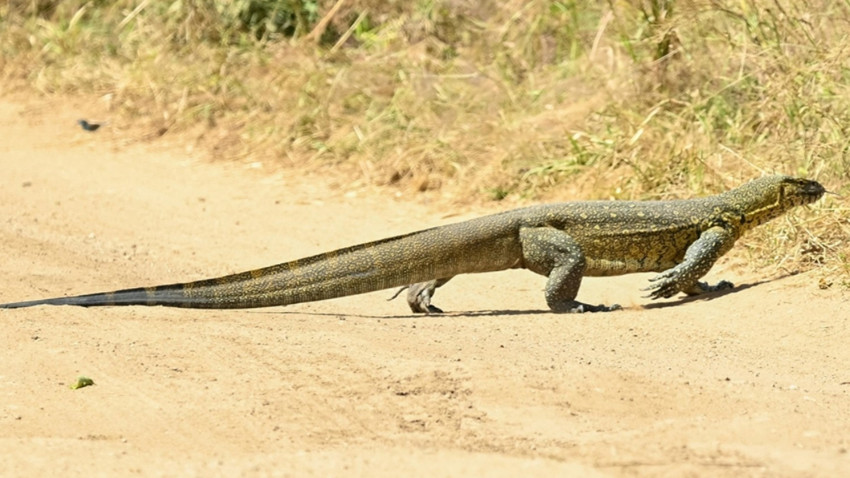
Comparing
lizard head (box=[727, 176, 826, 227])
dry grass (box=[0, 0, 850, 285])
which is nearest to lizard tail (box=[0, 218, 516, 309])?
lizard head (box=[727, 176, 826, 227])

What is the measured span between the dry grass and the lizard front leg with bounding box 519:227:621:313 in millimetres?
1440

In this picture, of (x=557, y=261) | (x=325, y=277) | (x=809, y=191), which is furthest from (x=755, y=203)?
(x=325, y=277)

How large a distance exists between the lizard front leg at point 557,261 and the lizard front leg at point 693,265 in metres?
0.34

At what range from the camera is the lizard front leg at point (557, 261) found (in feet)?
24.3

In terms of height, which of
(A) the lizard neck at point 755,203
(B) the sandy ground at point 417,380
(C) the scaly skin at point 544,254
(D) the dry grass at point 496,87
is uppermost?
(D) the dry grass at point 496,87

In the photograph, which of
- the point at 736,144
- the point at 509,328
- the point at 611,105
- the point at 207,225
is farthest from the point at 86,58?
the point at 509,328

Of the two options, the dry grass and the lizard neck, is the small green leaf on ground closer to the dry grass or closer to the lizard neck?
the lizard neck

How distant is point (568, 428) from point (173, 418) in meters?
1.52

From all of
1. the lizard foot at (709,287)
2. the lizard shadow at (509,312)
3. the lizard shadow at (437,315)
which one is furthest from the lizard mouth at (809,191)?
the lizard shadow at (437,315)

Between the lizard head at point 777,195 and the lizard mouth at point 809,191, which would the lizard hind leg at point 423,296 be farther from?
the lizard mouth at point 809,191

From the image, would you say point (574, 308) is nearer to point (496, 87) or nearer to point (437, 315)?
point (437, 315)

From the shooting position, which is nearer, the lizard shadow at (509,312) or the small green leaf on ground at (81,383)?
Result: the small green leaf on ground at (81,383)

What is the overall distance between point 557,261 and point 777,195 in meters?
1.51

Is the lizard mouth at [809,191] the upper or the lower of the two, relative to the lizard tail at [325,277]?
upper
